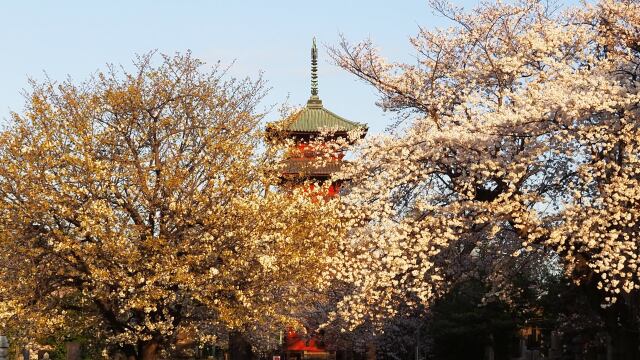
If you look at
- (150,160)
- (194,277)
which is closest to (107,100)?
(150,160)

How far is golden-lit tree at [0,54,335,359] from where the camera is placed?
1042 inches

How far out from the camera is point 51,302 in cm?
2841

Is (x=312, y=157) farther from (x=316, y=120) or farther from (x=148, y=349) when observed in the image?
(x=316, y=120)

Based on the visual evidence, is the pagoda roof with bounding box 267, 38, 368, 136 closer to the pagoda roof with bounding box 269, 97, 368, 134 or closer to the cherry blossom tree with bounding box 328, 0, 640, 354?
the pagoda roof with bounding box 269, 97, 368, 134

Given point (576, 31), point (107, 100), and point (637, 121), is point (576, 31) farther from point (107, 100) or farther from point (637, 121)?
point (107, 100)

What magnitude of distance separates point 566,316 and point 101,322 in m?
18.6

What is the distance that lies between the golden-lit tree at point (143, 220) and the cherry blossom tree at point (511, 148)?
12.9 feet

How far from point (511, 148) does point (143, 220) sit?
36.7 feet

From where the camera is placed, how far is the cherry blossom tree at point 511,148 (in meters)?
21.4

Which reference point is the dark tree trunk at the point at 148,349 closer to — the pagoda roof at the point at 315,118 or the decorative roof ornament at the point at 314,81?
the pagoda roof at the point at 315,118

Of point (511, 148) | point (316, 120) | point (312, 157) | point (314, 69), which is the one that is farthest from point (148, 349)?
point (314, 69)

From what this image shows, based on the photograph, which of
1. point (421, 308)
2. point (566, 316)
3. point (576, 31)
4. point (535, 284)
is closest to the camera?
point (576, 31)

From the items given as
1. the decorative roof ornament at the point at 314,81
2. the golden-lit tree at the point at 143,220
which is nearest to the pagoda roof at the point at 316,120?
the decorative roof ornament at the point at 314,81

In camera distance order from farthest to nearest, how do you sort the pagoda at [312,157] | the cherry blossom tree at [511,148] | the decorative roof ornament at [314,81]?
1. the decorative roof ornament at [314,81]
2. the pagoda at [312,157]
3. the cherry blossom tree at [511,148]
